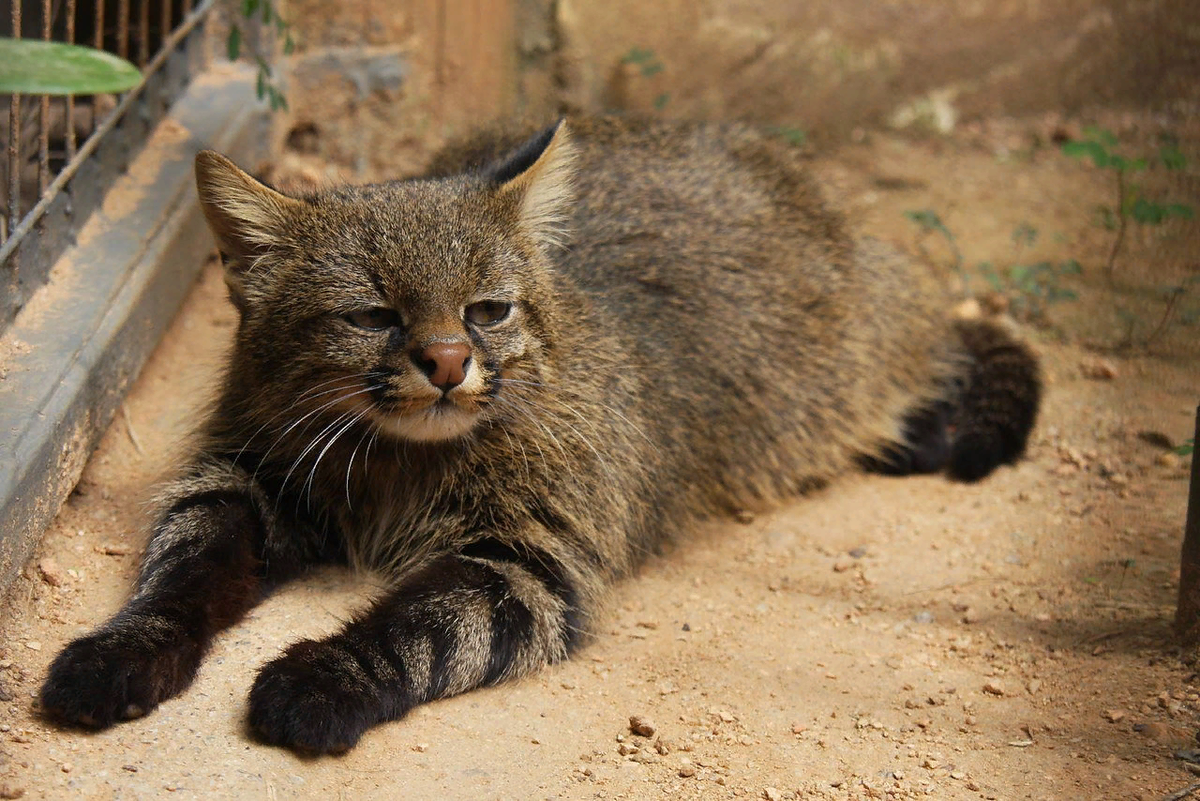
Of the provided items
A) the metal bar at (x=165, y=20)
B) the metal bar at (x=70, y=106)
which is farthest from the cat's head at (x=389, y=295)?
the metal bar at (x=165, y=20)

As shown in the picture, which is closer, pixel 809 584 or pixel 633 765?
pixel 633 765

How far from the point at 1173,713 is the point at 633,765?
165 cm

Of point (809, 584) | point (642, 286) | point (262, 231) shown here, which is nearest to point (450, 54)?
point (642, 286)

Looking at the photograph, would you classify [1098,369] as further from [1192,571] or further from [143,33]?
[143,33]

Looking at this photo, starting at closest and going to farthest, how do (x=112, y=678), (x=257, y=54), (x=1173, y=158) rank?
1. (x=112, y=678)
2. (x=257, y=54)
3. (x=1173, y=158)

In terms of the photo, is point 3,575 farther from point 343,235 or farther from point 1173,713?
point 1173,713

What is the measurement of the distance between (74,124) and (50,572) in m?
2.73

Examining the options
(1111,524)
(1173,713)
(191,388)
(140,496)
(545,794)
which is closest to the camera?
(545,794)

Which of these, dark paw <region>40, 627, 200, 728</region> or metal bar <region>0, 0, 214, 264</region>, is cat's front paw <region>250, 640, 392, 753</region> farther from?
metal bar <region>0, 0, 214, 264</region>

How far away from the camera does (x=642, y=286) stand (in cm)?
530

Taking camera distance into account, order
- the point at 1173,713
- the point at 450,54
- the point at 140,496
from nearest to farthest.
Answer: the point at 1173,713, the point at 140,496, the point at 450,54

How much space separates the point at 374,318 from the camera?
4.02 m

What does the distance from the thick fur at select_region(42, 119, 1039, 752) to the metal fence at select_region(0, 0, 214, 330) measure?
0.79 meters

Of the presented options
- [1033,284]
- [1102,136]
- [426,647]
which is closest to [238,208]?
[426,647]
